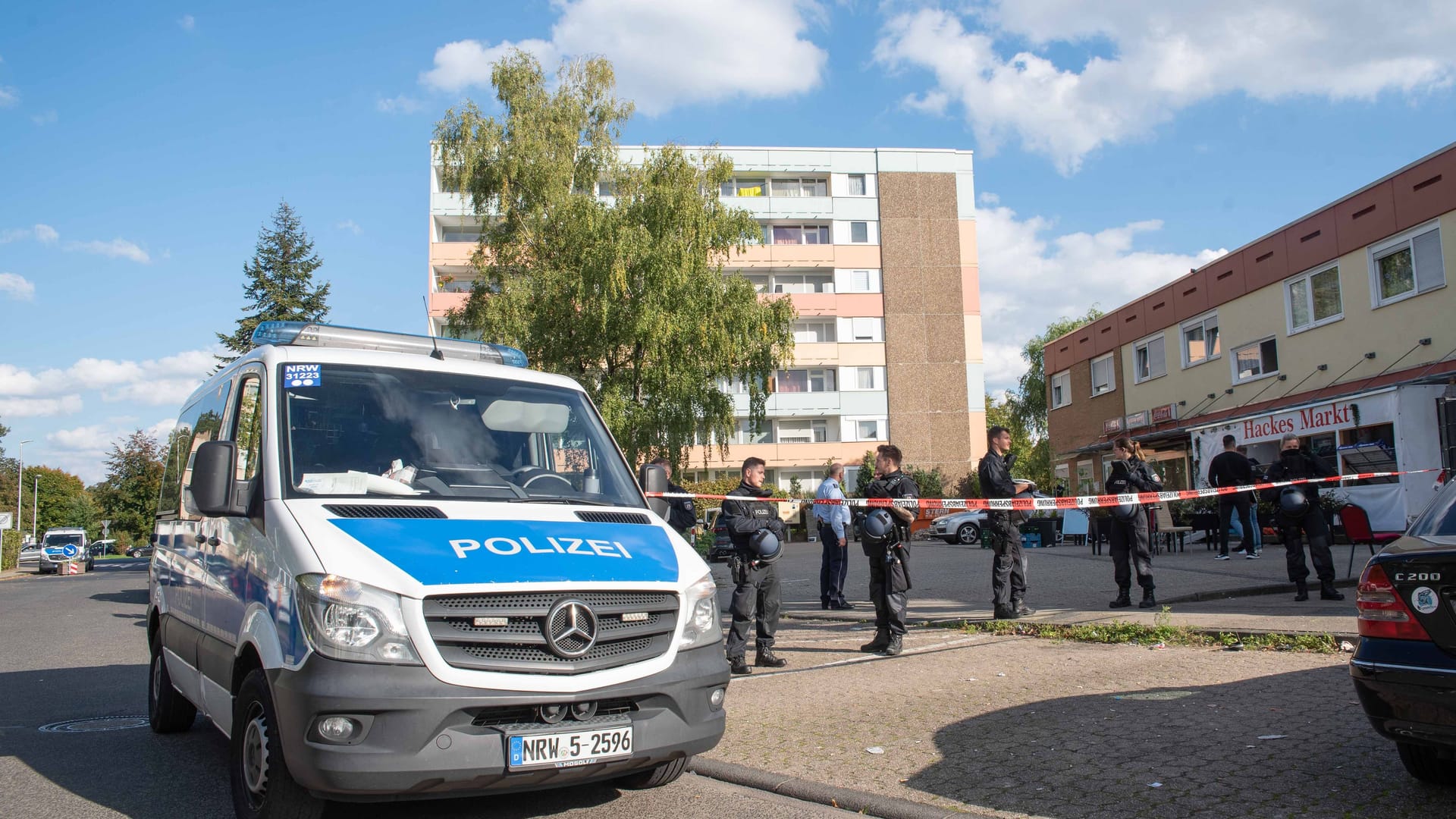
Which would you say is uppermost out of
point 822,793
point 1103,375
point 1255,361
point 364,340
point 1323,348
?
point 1103,375

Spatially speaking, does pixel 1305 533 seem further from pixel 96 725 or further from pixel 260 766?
pixel 96 725

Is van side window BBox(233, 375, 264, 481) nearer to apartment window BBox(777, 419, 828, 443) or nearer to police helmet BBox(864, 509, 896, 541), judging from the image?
police helmet BBox(864, 509, 896, 541)

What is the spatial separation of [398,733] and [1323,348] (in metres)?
24.5

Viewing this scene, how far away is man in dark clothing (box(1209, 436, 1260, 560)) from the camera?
49.5ft

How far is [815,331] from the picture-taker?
58.2 metres

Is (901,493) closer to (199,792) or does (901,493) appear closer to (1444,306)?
(199,792)

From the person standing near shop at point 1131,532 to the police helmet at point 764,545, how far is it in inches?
168

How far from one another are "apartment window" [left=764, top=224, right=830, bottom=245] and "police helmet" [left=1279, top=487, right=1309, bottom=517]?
159 ft

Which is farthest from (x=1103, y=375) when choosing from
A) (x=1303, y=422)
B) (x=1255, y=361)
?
(x=1303, y=422)

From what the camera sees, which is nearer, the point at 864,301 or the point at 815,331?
the point at 864,301

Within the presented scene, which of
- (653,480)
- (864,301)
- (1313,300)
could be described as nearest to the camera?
(653,480)

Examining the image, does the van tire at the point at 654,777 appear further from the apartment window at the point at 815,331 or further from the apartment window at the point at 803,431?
the apartment window at the point at 815,331

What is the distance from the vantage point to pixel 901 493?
28.4ft

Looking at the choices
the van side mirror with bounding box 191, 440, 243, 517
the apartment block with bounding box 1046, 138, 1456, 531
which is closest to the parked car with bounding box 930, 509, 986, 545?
the apartment block with bounding box 1046, 138, 1456, 531
